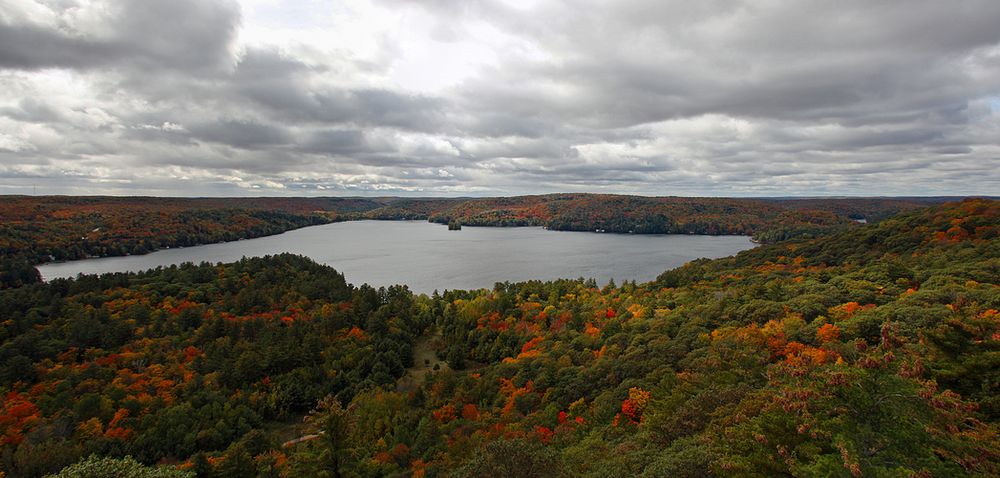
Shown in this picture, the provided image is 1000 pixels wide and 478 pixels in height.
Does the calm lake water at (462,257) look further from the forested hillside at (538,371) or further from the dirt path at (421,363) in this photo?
the forested hillside at (538,371)

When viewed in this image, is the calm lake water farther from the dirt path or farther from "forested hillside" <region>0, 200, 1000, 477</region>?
"forested hillside" <region>0, 200, 1000, 477</region>

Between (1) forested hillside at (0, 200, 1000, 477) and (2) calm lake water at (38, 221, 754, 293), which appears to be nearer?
(1) forested hillside at (0, 200, 1000, 477)

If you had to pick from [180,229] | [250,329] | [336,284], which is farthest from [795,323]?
[180,229]

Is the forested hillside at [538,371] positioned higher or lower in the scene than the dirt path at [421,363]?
higher

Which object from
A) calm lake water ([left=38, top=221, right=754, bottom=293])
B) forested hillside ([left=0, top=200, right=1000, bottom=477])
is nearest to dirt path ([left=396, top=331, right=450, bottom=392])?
forested hillside ([left=0, top=200, right=1000, bottom=477])

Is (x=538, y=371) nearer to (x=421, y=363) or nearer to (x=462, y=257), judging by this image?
(x=421, y=363)

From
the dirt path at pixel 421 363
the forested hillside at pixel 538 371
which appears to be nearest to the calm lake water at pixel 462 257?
the dirt path at pixel 421 363
